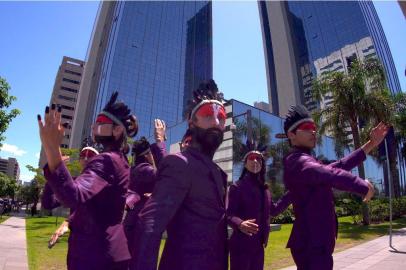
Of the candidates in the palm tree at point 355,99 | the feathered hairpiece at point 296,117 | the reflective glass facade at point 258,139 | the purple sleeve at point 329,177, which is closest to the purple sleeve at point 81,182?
the purple sleeve at point 329,177

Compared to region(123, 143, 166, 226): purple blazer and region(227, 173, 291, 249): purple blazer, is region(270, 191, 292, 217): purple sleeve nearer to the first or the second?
region(227, 173, 291, 249): purple blazer

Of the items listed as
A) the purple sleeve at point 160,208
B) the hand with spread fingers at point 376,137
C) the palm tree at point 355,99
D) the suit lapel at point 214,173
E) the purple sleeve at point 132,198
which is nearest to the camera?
the purple sleeve at point 160,208

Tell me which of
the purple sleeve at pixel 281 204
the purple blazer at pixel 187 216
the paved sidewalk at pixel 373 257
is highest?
the purple sleeve at pixel 281 204

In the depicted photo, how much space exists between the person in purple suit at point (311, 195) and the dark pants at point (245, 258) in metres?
1.01

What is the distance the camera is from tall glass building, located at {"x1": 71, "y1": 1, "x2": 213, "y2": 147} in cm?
8194

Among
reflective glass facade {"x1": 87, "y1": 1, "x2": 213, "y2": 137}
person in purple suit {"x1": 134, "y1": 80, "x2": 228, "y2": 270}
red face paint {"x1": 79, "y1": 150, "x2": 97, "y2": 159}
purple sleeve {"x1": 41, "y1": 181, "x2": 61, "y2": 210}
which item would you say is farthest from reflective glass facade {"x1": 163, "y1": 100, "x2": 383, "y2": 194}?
reflective glass facade {"x1": 87, "y1": 1, "x2": 213, "y2": 137}

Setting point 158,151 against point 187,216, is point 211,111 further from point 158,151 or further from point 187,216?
point 158,151

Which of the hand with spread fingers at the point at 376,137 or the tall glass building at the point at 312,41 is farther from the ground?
the tall glass building at the point at 312,41

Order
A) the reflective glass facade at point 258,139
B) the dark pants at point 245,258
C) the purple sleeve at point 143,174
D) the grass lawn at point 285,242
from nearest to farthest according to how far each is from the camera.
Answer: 1. the dark pants at point 245,258
2. the purple sleeve at point 143,174
3. the grass lawn at point 285,242
4. the reflective glass facade at point 258,139

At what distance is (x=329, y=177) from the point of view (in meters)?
2.52

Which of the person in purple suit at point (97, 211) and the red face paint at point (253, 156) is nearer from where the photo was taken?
the person in purple suit at point (97, 211)

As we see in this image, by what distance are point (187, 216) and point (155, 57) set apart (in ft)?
306

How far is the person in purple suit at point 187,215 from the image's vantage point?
1.86 metres

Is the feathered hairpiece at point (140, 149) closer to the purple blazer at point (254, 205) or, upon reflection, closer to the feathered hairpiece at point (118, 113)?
the purple blazer at point (254, 205)
